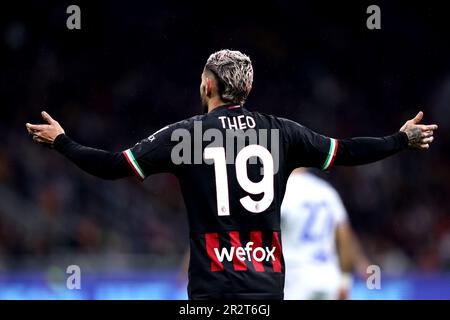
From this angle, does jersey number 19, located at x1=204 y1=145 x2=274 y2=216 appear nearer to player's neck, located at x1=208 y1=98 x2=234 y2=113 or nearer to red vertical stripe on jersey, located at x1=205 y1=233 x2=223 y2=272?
red vertical stripe on jersey, located at x1=205 y1=233 x2=223 y2=272

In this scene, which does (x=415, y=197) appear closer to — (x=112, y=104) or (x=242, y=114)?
(x=112, y=104)

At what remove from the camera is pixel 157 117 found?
13.5 metres

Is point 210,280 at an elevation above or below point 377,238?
below

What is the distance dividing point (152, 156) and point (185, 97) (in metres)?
9.30

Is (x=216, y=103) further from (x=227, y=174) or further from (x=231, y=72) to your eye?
(x=227, y=174)

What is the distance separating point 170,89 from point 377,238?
3861 mm

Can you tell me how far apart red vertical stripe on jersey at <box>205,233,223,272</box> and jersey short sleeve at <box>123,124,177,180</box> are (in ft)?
1.27

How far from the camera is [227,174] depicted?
4.34 m


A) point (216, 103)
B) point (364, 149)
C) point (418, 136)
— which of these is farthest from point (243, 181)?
point (418, 136)

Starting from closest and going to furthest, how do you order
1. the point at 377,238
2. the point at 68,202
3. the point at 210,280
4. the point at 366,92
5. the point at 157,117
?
1. the point at 210,280
2. the point at 68,202
3. the point at 377,238
4. the point at 157,117
5. the point at 366,92

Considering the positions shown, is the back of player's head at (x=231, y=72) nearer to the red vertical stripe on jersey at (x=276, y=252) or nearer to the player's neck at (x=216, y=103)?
the player's neck at (x=216, y=103)

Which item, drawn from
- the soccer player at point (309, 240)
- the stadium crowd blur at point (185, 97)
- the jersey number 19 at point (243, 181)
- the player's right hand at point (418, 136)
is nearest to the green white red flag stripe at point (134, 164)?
the jersey number 19 at point (243, 181)

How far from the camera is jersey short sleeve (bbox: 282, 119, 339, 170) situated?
4465 mm
